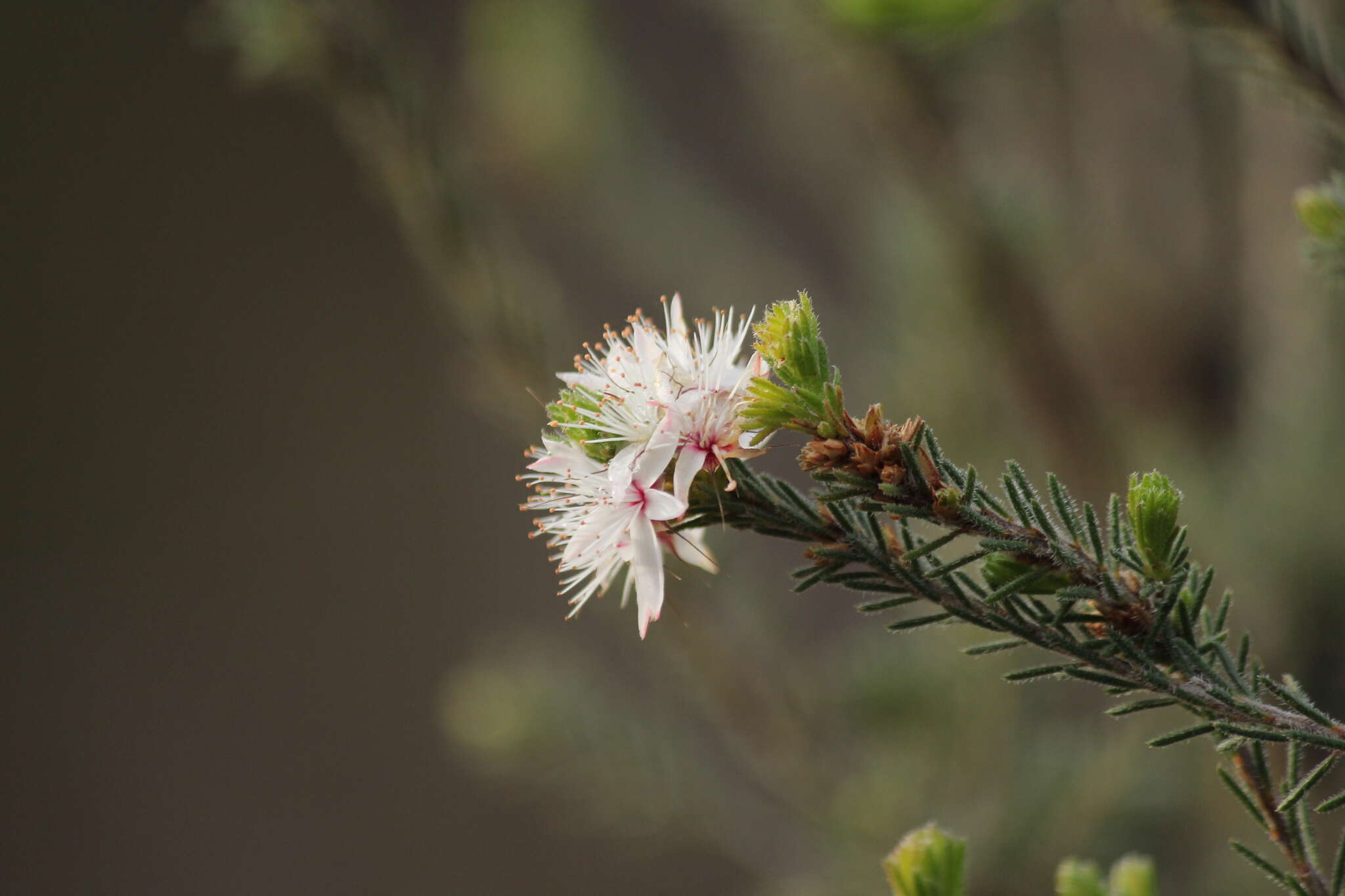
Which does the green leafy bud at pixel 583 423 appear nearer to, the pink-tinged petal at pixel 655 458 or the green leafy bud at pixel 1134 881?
the pink-tinged petal at pixel 655 458

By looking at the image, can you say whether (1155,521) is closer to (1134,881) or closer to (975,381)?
(1134,881)

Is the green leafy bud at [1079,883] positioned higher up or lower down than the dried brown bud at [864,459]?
lower down

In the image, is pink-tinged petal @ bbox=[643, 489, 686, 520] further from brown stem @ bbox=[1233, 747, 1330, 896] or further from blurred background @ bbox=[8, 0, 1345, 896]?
blurred background @ bbox=[8, 0, 1345, 896]

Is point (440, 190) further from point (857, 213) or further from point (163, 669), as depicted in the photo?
point (163, 669)

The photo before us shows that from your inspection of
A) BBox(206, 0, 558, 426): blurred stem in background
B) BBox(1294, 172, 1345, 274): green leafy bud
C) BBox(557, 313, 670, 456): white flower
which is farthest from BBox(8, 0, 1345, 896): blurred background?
BBox(557, 313, 670, 456): white flower

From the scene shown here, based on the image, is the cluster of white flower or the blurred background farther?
the blurred background

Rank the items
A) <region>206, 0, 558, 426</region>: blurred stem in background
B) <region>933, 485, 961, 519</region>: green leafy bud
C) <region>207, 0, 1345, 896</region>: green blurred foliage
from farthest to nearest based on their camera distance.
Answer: <region>207, 0, 1345, 896</region>: green blurred foliage → <region>206, 0, 558, 426</region>: blurred stem in background → <region>933, 485, 961, 519</region>: green leafy bud

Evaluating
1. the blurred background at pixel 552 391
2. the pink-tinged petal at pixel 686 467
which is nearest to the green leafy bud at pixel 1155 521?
the pink-tinged petal at pixel 686 467

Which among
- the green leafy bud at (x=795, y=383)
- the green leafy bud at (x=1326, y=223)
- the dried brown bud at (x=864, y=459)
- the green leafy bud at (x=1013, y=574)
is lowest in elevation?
the green leafy bud at (x=1013, y=574)
